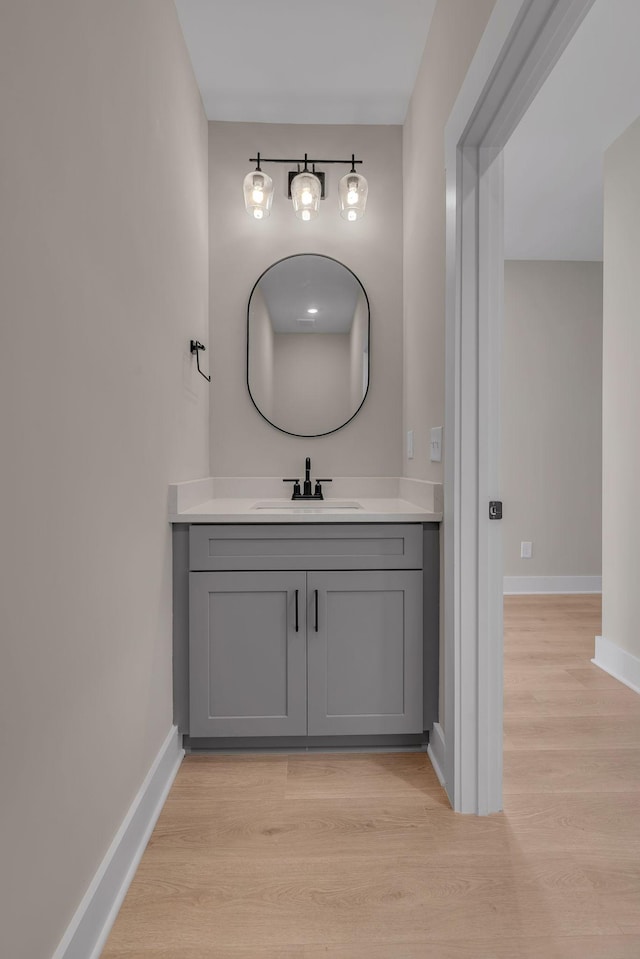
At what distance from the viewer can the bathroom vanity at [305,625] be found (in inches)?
74.3

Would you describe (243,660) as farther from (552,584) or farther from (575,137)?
(552,584)

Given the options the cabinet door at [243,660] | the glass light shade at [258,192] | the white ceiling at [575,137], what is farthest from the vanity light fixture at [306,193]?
the cabinet door at [243,660]

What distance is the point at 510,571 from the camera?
14.1ft

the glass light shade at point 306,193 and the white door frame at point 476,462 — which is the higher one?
the glass light shade at point 306,193

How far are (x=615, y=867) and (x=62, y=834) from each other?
1.33 meters

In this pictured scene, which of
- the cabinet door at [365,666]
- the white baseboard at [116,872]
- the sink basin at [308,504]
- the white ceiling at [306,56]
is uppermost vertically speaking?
the white ceiling at [306,56]

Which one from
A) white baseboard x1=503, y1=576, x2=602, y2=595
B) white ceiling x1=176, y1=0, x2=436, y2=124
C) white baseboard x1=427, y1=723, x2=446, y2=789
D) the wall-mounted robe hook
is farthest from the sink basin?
white baseboard x1=503, y1=576, x2=602, y2=595

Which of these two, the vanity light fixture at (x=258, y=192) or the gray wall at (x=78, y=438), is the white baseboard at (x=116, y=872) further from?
the vanity light fixture at (x=258, y=192)

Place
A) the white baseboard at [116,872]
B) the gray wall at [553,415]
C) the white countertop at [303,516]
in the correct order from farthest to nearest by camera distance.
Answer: the gray wall at [553,415]
the white countertop at [303,516]
the white baseboard at [116,872]

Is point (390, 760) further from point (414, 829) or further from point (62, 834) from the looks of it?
point (62, 834)

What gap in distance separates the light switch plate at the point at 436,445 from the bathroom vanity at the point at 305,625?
0.20 m

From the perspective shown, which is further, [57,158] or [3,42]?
[57,158]

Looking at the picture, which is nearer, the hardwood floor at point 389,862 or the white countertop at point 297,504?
the hardwood floor at point 389,862

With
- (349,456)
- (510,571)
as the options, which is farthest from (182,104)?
(510,571)
